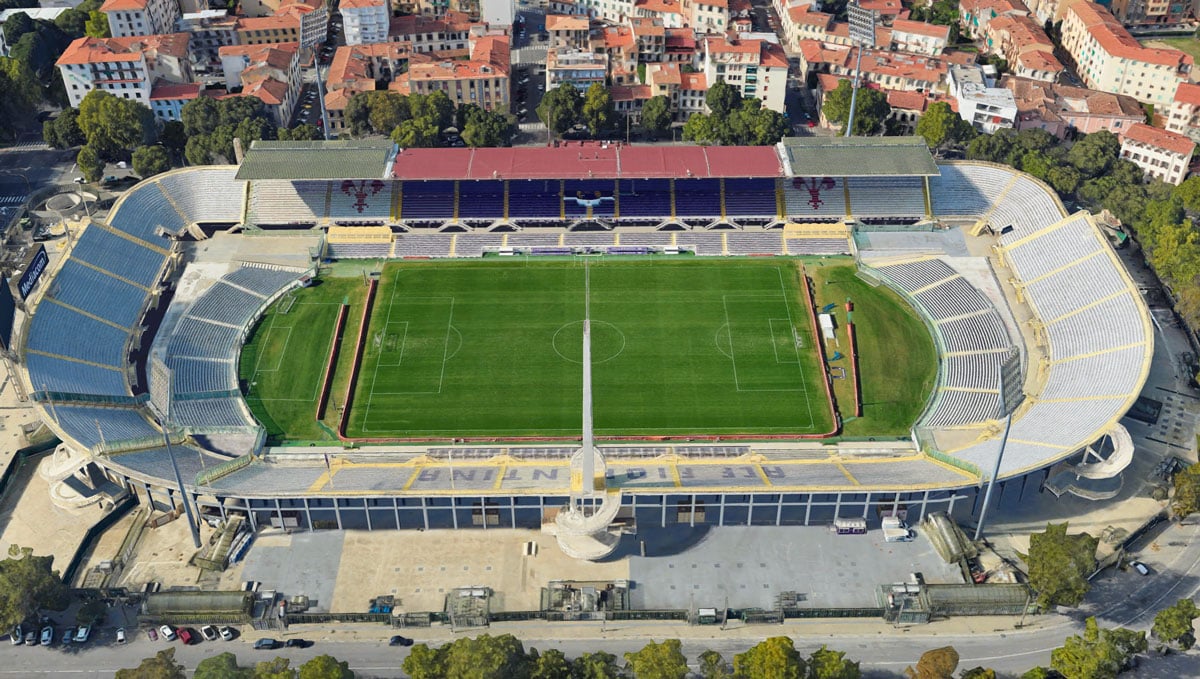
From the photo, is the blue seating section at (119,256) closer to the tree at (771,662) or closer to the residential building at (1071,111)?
the tree at (771,662)

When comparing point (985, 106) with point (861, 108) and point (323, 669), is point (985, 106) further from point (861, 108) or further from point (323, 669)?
point (323, 669)

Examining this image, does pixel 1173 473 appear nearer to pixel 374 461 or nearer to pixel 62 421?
Result: pixel 374 461

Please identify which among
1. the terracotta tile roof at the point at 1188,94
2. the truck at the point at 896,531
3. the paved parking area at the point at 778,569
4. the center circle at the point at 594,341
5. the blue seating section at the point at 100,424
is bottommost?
the paved parking area at the point at 778,569

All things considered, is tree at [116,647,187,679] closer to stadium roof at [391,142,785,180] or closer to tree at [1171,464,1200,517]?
stadium roof at [391,142,785,180]

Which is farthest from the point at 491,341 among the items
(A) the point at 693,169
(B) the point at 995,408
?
(B) the point at 995,408

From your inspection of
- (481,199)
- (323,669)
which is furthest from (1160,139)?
(323,669)

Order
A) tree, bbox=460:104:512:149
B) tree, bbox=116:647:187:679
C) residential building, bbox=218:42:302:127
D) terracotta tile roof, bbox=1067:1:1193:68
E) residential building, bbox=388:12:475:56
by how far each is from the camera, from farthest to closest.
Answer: residential building, bbox=388:12:475:56 < terracotta tile roof, bbox=1067:1:1193:68 < residential building, bbox=218:42:302:127 < tree, bbox=460:104:512:149 < tree, bbox=116:647:187:679

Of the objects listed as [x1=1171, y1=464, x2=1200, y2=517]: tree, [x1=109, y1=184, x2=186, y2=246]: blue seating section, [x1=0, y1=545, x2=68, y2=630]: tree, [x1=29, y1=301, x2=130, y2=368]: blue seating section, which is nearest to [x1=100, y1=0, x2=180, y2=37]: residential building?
[x1=109, y1=184, x2=186, y2=246]: blue seating section

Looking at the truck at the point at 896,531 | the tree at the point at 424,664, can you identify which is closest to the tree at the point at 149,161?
the tree at the point at 424,664
